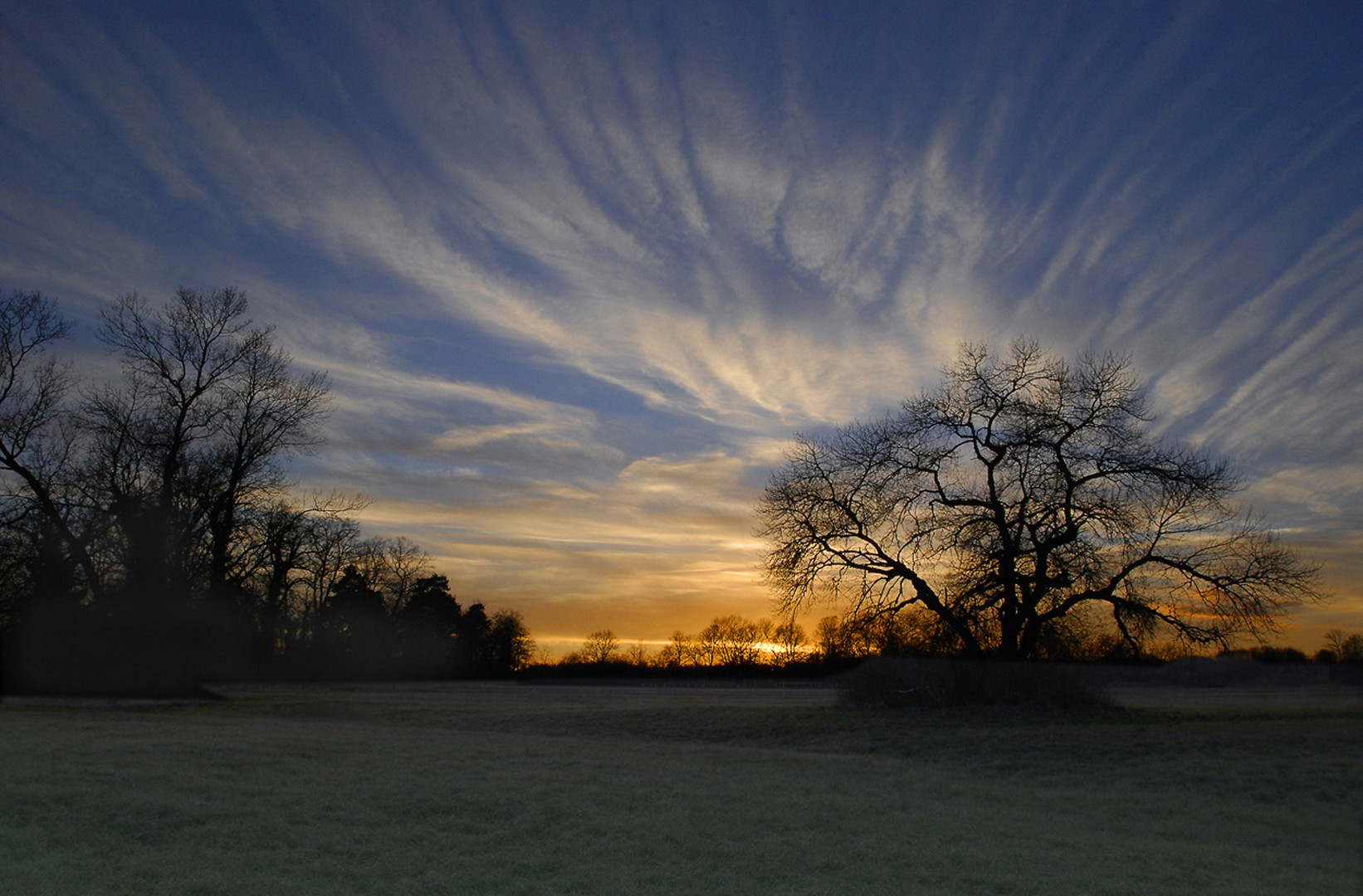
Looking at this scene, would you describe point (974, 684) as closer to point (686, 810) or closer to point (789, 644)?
point (686, 810)

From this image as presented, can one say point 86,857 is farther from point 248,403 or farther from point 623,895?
point 248,403

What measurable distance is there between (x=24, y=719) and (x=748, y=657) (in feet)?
314

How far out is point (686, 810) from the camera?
1017 cm

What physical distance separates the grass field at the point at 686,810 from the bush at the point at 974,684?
2.76 metres

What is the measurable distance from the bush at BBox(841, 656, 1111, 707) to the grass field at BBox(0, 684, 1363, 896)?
2.76 metres

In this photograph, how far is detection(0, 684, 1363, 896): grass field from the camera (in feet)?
24.0

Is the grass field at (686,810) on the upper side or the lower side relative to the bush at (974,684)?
lower

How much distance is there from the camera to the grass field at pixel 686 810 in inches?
288

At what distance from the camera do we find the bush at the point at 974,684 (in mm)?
22062

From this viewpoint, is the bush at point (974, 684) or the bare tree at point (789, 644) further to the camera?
the bare tree at point (789, 644)

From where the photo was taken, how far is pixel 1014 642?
23062 millimetres

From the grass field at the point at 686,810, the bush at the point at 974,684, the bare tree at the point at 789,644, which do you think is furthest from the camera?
the bare tree at the point at 789,644

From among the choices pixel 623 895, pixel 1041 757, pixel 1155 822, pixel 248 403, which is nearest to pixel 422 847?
pixel 623 895

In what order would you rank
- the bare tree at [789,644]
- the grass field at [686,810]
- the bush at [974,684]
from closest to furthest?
the grass field at [686,810] → the bush at [974,684] → the bare tree at [789,644]
